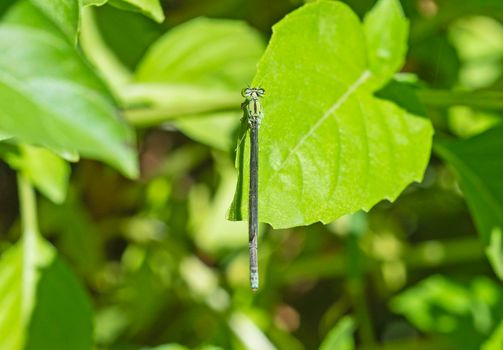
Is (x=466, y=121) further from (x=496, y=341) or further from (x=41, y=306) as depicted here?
(x=41, y=306)

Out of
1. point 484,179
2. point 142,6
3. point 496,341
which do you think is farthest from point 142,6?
point 496,341

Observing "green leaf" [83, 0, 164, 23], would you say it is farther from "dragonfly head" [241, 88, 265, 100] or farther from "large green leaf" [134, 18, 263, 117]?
"large green leaf" [134, 18, 263, 117]

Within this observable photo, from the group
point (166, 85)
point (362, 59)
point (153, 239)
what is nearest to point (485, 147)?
point (362, 59)

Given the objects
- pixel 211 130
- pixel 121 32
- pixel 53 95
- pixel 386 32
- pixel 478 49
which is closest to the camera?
pixel 53 95

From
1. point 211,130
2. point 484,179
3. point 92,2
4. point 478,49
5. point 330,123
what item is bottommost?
point 478,49

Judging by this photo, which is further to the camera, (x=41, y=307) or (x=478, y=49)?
(x=478, y=49)

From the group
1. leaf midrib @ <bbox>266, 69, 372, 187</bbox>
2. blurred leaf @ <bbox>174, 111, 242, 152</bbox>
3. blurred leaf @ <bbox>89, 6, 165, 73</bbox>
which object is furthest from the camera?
blurred leaf @ <bbox>89, 6, 165, 73</bbox>

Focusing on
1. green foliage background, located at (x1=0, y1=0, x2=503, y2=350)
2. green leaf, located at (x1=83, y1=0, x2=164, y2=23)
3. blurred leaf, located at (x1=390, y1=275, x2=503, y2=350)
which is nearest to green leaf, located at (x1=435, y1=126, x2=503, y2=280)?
green foliage background, located at (x1=0, y1=0, x2=503, y2=350)

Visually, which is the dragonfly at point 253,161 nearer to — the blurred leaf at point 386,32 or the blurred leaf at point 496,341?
the blurred leaf at point 386,32
